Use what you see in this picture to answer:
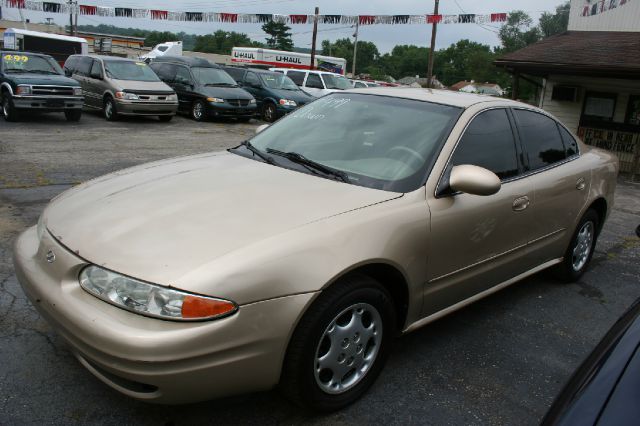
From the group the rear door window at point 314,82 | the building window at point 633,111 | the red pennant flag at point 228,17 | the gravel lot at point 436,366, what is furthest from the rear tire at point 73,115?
the red pennant flag at point 228,17

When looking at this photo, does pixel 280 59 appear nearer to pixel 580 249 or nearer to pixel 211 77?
pixel 211 77

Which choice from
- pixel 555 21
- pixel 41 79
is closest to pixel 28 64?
pixel 41 79

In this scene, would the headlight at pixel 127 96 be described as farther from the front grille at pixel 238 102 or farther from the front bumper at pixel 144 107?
the front grille at pixel 238 102

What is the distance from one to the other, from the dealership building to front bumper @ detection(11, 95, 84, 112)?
10411 millimetres

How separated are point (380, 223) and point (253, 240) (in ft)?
2.28

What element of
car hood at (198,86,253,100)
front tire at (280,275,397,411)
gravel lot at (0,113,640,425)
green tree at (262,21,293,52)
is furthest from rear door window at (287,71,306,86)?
green tree at (262,21,293,52)

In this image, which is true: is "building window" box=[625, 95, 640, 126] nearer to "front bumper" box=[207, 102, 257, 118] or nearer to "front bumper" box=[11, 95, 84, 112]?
"front bumper" box=[207, 102, 257, 118]

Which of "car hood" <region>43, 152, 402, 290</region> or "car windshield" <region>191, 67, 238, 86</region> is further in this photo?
"car windshield" <region>191, 67, 238, 86</region>

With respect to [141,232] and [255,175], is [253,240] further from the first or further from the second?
[255,175]

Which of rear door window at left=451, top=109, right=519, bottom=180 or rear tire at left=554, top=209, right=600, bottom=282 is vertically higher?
rear door window at left=451, top=109, right=519, bottom=180

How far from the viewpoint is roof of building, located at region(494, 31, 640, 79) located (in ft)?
39.1

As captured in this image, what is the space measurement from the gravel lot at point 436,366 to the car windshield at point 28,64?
8282mm

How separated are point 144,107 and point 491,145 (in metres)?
11.8

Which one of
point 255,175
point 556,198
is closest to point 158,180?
point 255,175
